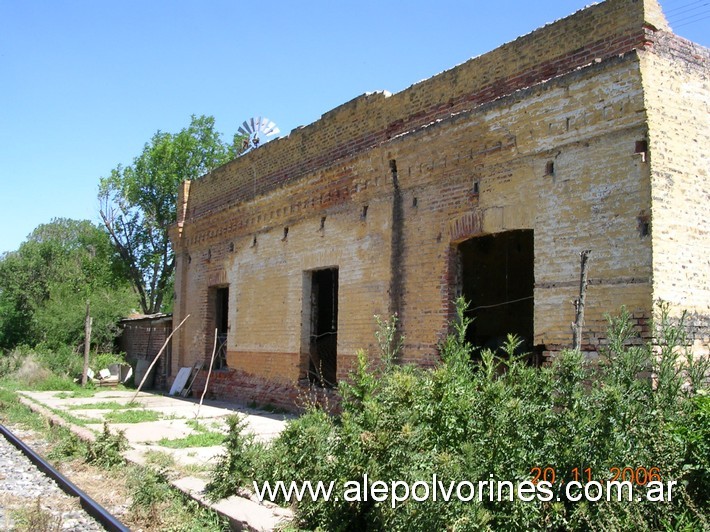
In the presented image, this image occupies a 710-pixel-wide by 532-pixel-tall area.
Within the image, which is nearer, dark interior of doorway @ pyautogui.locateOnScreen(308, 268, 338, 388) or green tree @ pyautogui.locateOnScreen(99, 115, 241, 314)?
dark interior of doorway @ pyautogui.locateOnScreen(308, 268, 338, 388)

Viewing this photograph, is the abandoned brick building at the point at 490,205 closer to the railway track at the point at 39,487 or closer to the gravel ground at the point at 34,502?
the railway track at the point at 39,487

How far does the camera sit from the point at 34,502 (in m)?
6.86

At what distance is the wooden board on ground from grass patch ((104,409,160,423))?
3749mm

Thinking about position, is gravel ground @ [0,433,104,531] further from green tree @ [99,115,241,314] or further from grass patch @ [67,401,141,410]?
green tree @ [99,115,241,314]

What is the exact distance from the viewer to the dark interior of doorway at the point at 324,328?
40.7 feet

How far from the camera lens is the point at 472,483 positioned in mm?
3938

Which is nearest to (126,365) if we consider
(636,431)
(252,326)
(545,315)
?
(252,326)

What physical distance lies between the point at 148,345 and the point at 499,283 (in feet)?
45.6

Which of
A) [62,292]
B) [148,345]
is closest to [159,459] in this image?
[148,345]

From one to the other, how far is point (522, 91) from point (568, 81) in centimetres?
66

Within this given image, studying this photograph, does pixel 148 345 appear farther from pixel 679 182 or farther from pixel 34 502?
pixel 679 182

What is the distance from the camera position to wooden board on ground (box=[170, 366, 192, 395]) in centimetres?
1664

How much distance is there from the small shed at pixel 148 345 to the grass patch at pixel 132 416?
589 centimetres

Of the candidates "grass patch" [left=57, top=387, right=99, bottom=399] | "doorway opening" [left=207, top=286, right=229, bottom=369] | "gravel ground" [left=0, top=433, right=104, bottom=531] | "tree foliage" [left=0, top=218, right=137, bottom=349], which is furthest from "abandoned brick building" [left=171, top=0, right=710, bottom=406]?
"tree foliage" [left=0, top=218, right=137, bottom=349]
